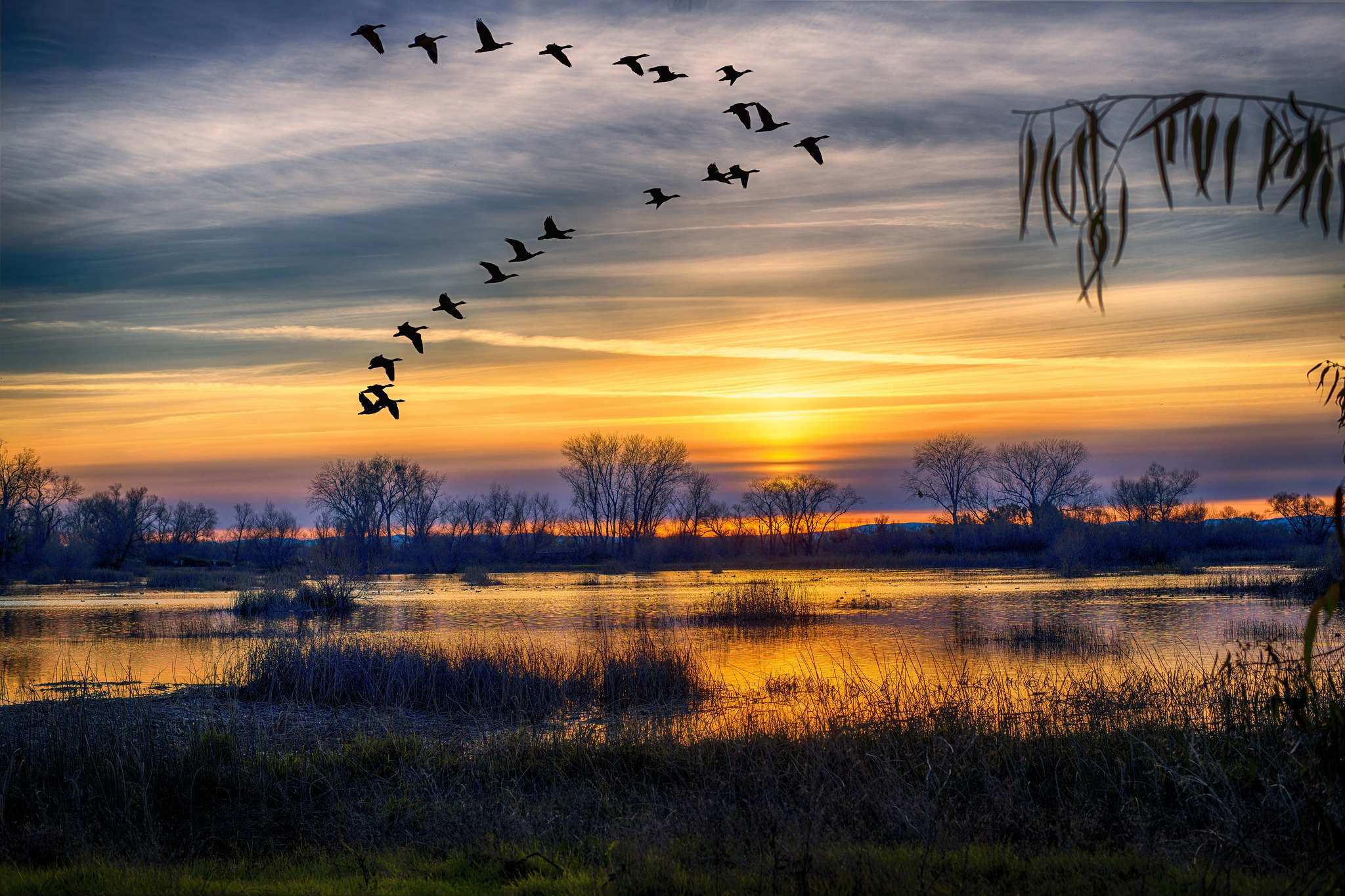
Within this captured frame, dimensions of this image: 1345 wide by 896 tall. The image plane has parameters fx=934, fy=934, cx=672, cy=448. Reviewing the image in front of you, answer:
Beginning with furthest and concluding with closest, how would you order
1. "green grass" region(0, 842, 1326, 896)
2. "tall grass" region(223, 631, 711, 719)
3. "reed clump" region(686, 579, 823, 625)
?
"reed clump" region(686, 579, 823, 625) < "tall grass" region(223, 631, 711, 719) < "green grass" region(0, 842, 1326, 896)

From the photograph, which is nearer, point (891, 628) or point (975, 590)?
point (891, 628)

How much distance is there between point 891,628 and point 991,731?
17074 millimetres

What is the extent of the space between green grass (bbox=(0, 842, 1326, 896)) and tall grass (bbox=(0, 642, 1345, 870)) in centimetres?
21

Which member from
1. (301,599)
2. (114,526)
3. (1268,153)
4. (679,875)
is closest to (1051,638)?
(679,875)

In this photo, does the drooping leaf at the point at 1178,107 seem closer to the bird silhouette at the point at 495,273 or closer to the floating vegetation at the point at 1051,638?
the bird silhouette at the point at 495,273

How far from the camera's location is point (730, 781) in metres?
10.8

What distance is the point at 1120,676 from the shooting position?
17969 millimetres

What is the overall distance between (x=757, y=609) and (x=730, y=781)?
22527mm

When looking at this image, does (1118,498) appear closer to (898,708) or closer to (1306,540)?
(1306,540)

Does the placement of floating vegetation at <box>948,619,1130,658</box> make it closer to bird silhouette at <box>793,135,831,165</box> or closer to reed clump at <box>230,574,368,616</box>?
bird silhouette at <box>793,135,831,165</box>

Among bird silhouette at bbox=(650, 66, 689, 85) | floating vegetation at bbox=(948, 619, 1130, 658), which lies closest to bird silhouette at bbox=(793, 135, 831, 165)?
bird silhouette at bbox=(650, 66, 689, 85)

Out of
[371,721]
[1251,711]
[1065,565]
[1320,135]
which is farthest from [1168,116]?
[1065,565]

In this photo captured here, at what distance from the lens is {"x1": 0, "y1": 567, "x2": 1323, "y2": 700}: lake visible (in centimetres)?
2228

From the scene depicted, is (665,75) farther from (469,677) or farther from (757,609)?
(757,609)
